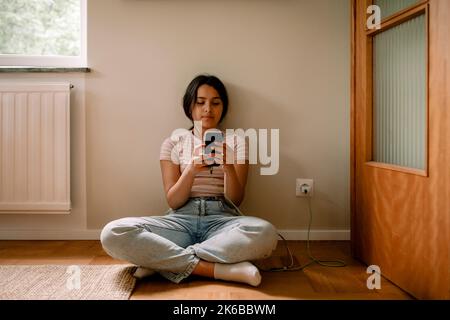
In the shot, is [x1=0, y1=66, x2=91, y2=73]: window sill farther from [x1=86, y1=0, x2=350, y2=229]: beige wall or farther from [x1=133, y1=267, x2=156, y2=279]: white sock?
[x1=133, y1=267, x2=156, y2=279]: white sock

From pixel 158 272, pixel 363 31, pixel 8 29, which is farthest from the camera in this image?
pixel 8 29

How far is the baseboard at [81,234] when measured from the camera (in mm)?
1904

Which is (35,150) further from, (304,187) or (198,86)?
(304,187)

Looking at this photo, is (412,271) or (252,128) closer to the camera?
(412,271)

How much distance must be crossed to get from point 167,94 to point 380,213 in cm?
109

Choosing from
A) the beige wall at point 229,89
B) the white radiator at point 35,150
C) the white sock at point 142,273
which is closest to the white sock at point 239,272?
the white sock at point 142,273

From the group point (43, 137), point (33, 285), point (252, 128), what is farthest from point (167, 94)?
point (33, 285)

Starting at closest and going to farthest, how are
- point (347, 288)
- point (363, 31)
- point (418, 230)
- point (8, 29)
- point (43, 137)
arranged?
point (418, 230) < point (347, 288) < point (363, 31) < point (43, 137) < point (8, 29)

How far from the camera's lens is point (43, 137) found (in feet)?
5.98

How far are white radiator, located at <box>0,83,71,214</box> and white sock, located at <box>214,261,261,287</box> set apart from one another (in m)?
0.88

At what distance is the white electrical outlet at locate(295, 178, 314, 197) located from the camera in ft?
6.17

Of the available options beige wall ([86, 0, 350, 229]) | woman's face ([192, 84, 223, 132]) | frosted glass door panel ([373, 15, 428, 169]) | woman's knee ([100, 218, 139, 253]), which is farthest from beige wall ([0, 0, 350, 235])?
woman's knee ([100, 218, 139, 253])

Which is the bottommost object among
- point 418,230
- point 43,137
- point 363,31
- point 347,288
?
point 347,288

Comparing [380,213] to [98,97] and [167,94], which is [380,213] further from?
[98,97]
